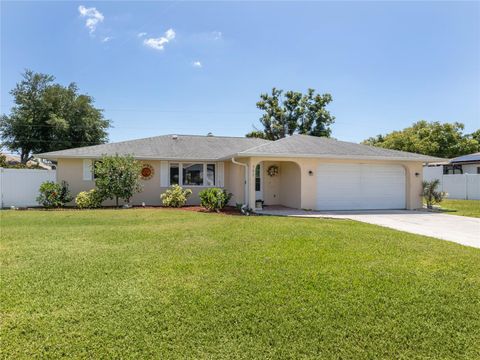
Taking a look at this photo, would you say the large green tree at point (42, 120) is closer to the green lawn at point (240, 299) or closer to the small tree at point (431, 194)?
the green lawn at point (240, 299)

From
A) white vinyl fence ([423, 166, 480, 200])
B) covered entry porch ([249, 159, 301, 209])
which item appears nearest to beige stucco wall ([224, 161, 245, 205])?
covered entry porch ([249, 159, 301, 209])

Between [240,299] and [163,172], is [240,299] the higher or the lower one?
the lower one

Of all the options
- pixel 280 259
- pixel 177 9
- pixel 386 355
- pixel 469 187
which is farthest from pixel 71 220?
pixel 469 187

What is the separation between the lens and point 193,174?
1766 cm

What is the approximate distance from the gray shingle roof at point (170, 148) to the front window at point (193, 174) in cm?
69

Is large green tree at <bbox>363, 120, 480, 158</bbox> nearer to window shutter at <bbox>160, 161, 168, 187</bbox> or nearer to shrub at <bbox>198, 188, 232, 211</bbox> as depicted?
shrub at <bbox>198, 188, 232, 211</bbox>

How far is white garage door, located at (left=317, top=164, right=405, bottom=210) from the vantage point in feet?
48.5

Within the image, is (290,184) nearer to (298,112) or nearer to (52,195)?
(52,195)

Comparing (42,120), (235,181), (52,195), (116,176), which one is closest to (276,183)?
(235,181)

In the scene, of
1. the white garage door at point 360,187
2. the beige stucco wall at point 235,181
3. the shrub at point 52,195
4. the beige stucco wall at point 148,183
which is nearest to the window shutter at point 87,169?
the beige stucco wall at point 148,183

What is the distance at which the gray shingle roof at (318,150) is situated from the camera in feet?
44.8

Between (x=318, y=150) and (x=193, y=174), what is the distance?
7215 millimetres

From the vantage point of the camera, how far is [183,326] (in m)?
3.62

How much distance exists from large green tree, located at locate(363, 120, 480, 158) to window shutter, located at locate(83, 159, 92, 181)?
34.1m
